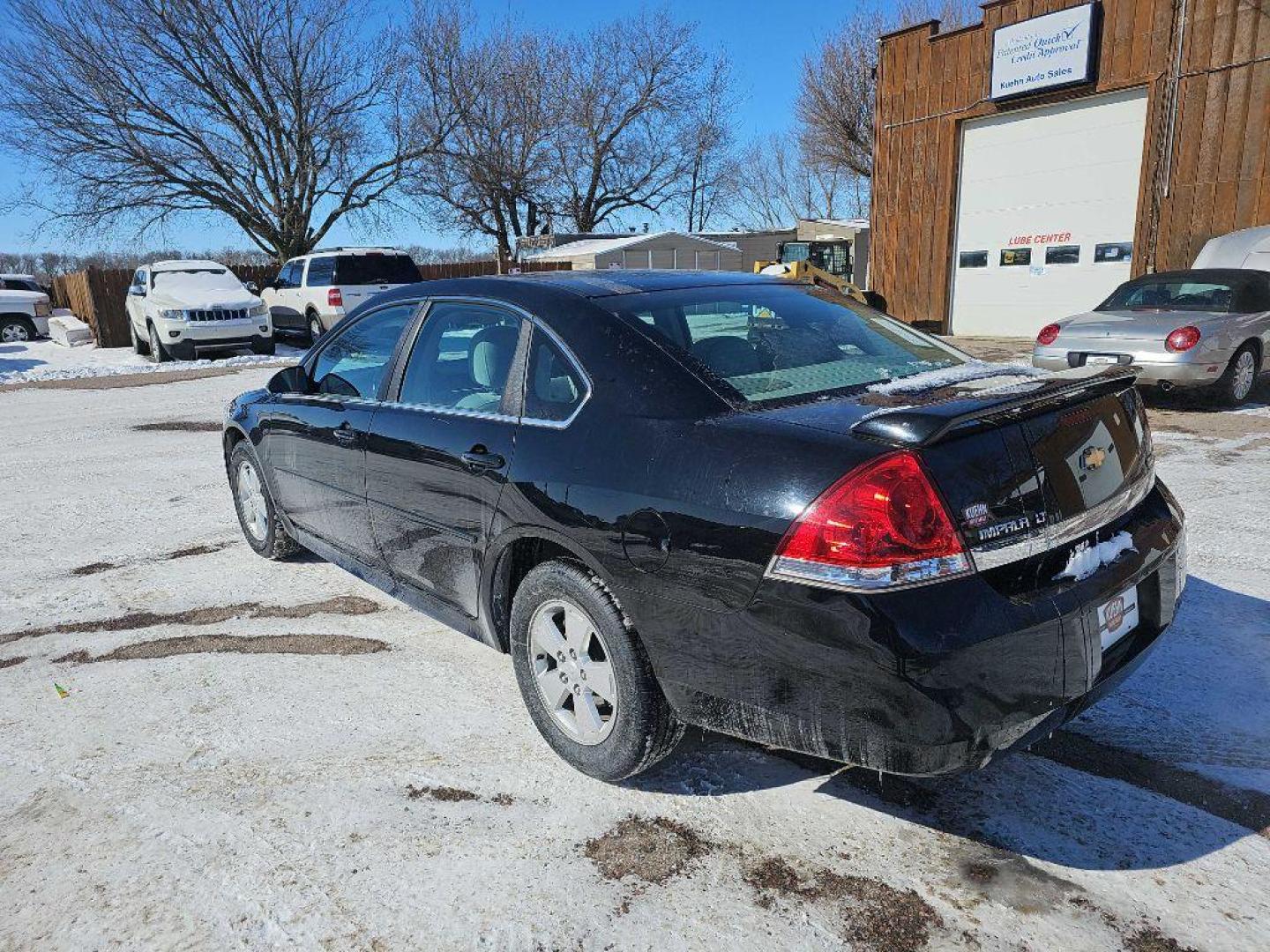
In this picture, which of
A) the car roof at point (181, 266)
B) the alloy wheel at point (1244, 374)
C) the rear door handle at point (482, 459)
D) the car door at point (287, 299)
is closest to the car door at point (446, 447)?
the rear door handle at point (482, 459)

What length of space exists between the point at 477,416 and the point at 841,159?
41.8 meters

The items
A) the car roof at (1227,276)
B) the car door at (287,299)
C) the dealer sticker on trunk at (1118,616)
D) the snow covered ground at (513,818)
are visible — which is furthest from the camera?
the car door at (287,299)

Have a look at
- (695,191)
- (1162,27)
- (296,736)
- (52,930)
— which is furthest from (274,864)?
(695,191)

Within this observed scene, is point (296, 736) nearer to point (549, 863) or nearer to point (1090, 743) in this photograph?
point (549, 863)

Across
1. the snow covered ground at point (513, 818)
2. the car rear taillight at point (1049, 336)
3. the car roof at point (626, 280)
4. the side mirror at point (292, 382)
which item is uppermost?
the car roof at point (626, 280)

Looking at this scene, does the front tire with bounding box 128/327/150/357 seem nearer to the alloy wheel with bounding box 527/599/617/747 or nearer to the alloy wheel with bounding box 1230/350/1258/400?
the alloy wheel with bounding box 527/599/617/747

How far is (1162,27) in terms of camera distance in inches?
572

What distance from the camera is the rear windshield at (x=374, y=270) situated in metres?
17.5

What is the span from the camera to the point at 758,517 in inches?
85.6

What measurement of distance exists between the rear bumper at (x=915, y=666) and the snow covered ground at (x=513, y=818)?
0.40 metres

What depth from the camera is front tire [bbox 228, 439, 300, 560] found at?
187 inches

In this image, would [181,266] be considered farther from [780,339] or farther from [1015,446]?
[1015,446]

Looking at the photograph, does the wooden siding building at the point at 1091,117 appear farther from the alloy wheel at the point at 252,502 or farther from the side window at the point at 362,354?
the alloy wheel at the point at 252,502

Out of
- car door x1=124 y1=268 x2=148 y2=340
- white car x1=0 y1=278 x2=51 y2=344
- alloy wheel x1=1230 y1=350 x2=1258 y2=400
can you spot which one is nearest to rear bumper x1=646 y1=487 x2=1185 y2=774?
alloy wheel x1=1230 y1=350 x2=1258 y2=400
